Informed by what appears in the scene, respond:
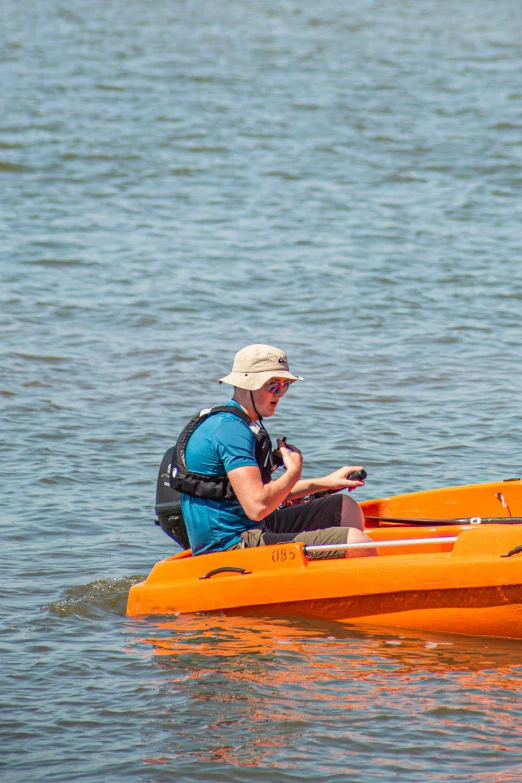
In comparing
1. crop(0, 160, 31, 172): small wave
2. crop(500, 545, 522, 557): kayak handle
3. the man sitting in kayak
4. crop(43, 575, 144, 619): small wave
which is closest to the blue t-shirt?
the man sitting in kayak

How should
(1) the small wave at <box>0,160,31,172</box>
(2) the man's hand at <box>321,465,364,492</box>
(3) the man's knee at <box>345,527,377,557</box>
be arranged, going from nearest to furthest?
1. (3) the man's knee at <box>345,527,377,557</box>
2. (2) the man's hand at <box>321,465,364,492</box>
3. (1) the small wave at <box>0,160,31,172</box>

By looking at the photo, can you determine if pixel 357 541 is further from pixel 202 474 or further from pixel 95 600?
pixel 95 600

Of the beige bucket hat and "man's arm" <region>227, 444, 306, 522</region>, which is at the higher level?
the beige bucket hat

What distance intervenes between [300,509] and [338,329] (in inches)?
214

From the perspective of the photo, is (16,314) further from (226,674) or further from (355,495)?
(226,674)

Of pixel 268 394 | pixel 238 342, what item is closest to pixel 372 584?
pixel 268 394

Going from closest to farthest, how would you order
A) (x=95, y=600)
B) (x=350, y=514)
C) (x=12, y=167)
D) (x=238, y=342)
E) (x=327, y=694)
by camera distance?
(x=327, y=694)
(x=350, y=514)
(x=95, y=600)
(x=238, y=342)
(x=12, y=167)

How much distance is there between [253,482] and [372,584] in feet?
2.31

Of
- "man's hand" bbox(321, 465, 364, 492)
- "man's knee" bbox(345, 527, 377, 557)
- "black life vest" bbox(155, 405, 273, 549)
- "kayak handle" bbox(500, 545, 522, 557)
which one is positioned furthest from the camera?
"man's hand" bbox(321, 465, 364, 492)

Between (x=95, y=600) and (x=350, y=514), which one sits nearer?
(x=350, y=514)

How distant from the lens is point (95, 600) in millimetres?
5820

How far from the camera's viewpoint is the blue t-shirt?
5230 millimetres

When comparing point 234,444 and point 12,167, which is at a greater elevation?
point 12,167

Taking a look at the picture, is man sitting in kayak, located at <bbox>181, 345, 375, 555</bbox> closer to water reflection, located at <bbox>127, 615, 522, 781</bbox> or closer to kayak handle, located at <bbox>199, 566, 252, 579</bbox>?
kayak handle, located at <bbox>199, 566, 252, 579</bbox>
